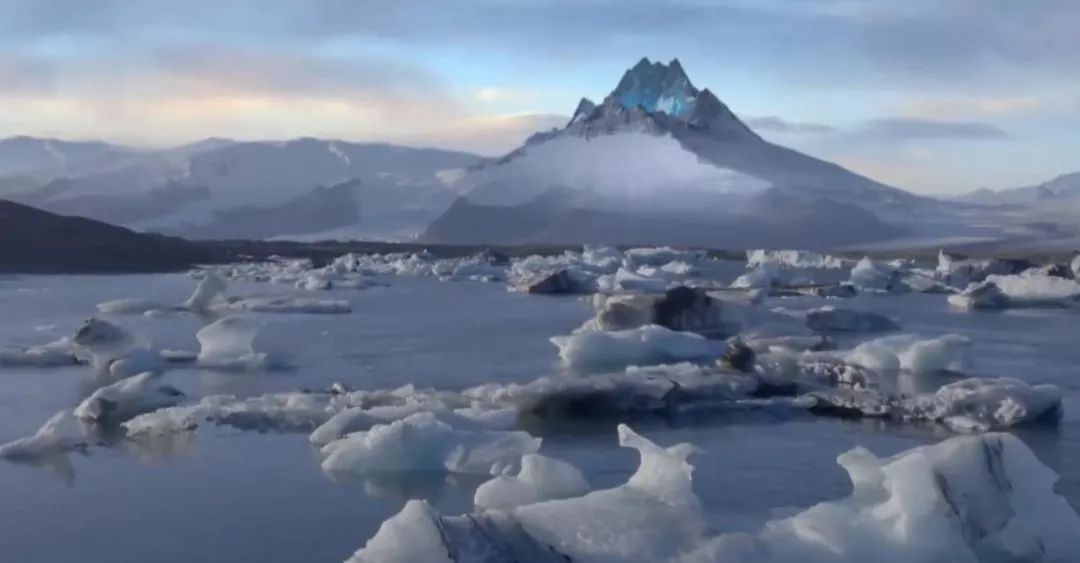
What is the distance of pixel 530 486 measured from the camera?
5.10 meters

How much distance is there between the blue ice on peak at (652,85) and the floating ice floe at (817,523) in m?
65.0

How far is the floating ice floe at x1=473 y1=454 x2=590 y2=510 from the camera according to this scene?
5.08 meters

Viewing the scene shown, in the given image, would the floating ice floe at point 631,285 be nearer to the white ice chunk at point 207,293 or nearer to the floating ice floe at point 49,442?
the white ice chunk at point 207,293

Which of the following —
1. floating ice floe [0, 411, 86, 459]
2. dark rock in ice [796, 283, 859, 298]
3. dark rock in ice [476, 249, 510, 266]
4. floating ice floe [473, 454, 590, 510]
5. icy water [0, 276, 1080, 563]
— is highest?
floating ice floe [473, 454, 590, 510]

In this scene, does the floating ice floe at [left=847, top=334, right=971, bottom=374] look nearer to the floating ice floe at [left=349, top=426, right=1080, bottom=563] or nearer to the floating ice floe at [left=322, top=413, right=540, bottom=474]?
the floating ice floe at [left=322, top=413, right=540, bottom=474]

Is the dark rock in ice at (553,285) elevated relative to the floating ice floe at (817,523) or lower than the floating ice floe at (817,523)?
lower

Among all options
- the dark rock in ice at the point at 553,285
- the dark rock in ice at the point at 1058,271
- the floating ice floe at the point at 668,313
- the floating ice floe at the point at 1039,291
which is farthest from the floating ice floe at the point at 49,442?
the dark rock in ice at the point at 1058,271

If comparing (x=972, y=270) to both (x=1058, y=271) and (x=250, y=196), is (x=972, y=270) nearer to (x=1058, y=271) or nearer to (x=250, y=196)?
(x=1058, y=271)

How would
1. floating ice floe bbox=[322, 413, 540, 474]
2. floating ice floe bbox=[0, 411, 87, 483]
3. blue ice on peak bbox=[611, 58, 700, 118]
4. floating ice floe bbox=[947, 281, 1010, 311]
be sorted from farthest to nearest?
blue ice on peak bbox=[611, 58, 700, 118]
floating ice floe bbox=[947, 281, 1010, 311]
floating ice floe bbox=[0, 411, 87, 483]
floating ice floe bbox=[322, 413, 540, 474]

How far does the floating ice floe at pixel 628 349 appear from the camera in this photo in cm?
958

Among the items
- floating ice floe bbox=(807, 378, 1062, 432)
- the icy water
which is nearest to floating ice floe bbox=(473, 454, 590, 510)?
the icy water

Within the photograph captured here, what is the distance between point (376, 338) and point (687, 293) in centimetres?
295

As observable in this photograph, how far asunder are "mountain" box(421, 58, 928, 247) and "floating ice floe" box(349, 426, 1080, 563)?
46815 millimetres

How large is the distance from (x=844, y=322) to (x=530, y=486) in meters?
8.20
